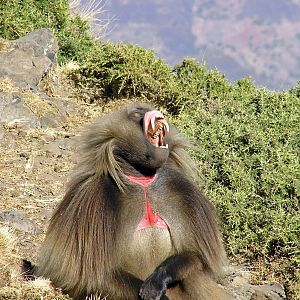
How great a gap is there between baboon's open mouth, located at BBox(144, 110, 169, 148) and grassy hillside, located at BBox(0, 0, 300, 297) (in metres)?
1.08

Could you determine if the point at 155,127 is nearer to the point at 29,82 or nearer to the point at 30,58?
the point at 29,82

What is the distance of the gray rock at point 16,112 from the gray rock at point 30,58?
85 centimetres

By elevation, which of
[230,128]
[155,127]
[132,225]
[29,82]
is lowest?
[132,225]

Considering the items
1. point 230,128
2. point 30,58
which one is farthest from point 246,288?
point 30,58

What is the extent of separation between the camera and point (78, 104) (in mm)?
9742

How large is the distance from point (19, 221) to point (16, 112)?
8.12 ft

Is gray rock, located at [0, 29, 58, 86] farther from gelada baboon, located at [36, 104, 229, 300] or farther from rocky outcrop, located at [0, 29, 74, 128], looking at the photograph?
gelada baboon, located at [36, 104, 229, 300]

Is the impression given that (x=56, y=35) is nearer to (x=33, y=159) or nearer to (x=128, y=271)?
(x=33, y=159)

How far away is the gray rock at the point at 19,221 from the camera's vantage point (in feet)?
19.8

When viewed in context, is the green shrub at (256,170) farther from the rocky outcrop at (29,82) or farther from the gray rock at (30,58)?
the gray rock at (30,58)

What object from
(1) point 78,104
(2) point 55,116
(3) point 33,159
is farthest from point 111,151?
(1) point 78,104

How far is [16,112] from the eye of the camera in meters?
8.37

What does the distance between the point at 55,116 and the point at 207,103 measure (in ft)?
6.30

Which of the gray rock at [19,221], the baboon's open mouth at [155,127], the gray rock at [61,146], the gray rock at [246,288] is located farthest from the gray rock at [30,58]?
the baboon's open mouth at [155,127]
